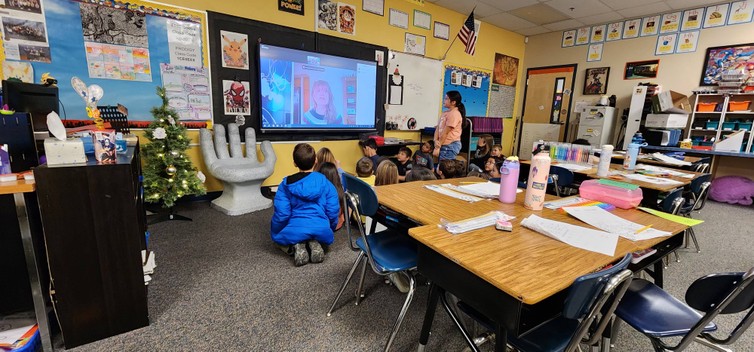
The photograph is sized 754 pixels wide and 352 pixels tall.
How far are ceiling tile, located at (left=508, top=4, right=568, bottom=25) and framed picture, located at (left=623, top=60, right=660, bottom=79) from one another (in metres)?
1.40

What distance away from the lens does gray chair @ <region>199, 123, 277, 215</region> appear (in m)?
3.32

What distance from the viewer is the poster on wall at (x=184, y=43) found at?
328cm

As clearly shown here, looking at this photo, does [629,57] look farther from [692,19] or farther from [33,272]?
[33,272]

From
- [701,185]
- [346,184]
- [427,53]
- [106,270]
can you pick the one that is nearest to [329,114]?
[427,53]

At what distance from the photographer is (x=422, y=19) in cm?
509

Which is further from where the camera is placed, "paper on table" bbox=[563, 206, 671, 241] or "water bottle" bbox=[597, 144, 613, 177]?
"water bottle" bbox=[597, 144, 613, 177]

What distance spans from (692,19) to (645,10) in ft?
2.19

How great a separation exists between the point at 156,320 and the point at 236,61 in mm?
2907

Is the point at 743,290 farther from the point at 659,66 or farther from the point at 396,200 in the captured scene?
the point at 659,66

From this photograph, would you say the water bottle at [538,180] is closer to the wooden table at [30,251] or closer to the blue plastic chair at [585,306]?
the blue plastic chair at [585,306]

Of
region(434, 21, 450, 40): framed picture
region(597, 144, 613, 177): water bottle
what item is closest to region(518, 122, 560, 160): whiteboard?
region(434, 21, 450, 40): framed picture

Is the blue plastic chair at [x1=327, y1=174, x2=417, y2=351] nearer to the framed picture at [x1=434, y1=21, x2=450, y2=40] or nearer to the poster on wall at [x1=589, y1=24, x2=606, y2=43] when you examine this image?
the framed picture at [x1=434, y1=21, x2=450, y2=40]

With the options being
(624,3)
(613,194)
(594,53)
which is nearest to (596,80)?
(594,53)

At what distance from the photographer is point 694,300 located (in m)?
1.00
